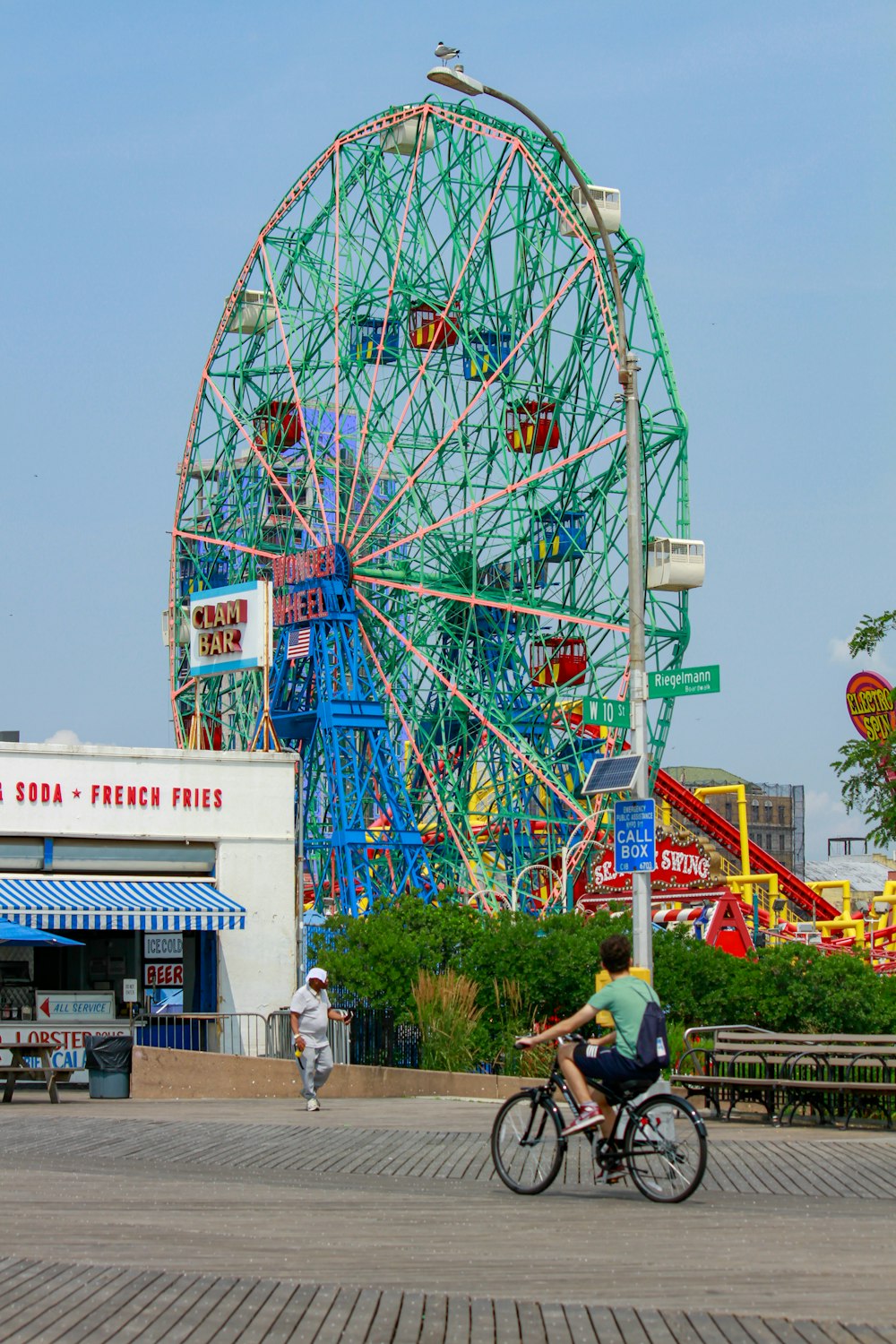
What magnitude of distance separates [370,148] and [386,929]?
34.2 metres

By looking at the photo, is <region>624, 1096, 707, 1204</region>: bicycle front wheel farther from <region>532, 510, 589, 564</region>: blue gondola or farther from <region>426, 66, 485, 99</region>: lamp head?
<region>532, 510, 589, 564</region>: blue gondola

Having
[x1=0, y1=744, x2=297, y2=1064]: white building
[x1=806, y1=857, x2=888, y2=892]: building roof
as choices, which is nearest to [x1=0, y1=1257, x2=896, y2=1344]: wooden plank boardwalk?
[x1=0, y1=744, x2=297, y2=1064]: white building

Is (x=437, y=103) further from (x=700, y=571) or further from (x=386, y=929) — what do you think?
(x=386, y=929)

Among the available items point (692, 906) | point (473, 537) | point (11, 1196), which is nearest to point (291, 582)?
point (473, 537)

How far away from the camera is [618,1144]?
39.6 ft

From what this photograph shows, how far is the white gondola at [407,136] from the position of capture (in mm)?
53781

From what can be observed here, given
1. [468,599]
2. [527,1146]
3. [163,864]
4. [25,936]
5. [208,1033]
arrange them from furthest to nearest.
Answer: [468,599] < [163,864] < [208,1033] < [25,936] < [527,1146]

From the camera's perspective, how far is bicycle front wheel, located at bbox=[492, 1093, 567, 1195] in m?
12.3

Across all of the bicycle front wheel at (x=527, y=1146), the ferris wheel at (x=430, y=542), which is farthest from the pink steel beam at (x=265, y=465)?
the bicycle front wheel at (x=527, y=1146)

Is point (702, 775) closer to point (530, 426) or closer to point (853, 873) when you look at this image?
point (853, 873)

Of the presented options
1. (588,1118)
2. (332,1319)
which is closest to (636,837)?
(588,1118)

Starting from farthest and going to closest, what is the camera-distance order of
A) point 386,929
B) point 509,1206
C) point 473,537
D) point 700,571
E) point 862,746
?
point 473,537 < point 700,571 < point 386,929 < point 862,746 < point 509,1206

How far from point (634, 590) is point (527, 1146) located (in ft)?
23.9

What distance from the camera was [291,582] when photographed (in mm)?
52812
